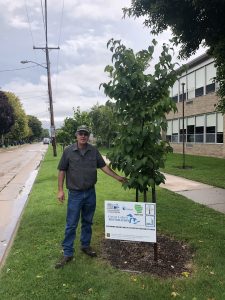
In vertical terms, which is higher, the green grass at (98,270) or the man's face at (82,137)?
the man's face at (82,137)

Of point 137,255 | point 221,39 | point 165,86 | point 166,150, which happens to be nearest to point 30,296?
point 137,255

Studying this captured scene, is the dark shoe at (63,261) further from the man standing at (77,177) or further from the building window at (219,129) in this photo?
the building window at (219,129)

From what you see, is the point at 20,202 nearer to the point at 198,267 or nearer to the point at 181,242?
the point at 181,242

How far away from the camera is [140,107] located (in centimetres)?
582

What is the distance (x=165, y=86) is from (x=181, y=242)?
2.51 metres

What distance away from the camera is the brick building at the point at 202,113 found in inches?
1050

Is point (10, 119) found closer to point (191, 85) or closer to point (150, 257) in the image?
point (191, 85)

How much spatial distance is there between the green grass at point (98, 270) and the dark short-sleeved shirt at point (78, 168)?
1059mm

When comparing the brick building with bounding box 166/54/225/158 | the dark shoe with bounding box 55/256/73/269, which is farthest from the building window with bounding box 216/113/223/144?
the dark shoe with bounding box 55/256/73/269

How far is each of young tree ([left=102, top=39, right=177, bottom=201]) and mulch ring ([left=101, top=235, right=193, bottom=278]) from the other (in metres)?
0.99

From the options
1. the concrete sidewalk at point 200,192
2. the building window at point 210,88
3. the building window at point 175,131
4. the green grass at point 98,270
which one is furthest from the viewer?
the building window at point 175,131

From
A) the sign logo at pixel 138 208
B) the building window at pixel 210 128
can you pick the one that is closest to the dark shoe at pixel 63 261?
the sign logo at pixel 138 208

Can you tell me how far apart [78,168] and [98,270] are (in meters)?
1.38

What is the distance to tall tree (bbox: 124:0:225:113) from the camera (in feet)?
35.3
